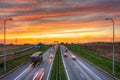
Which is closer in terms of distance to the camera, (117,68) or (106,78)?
(106,78)

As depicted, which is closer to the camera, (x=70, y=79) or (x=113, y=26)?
(x=70, y=79)

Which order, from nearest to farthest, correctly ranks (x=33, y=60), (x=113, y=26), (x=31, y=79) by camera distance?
(x=31, y=79)
(x=113, y=26)
(x=33, y=60)

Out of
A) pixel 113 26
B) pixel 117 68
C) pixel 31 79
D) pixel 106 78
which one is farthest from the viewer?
pixel 117 68

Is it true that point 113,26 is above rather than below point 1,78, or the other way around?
above

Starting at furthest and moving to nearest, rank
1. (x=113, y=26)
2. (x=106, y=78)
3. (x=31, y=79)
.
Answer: (x=113, y=26), (x=106, y=78), (x=31, y=79)

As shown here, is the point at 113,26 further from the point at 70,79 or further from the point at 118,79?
the point at 70,79

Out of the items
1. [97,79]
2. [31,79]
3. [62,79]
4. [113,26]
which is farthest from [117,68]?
[31,79]

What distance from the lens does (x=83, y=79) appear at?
45.3m

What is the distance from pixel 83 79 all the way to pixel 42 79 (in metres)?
7.74

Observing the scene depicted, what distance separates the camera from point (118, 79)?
4619 cm

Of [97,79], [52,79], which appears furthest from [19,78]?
[97,79]

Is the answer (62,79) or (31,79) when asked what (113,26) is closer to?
(62,79)

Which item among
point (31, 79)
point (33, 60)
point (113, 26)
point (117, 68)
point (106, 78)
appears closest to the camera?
point (31, 79)

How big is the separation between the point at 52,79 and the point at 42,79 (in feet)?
6.36
